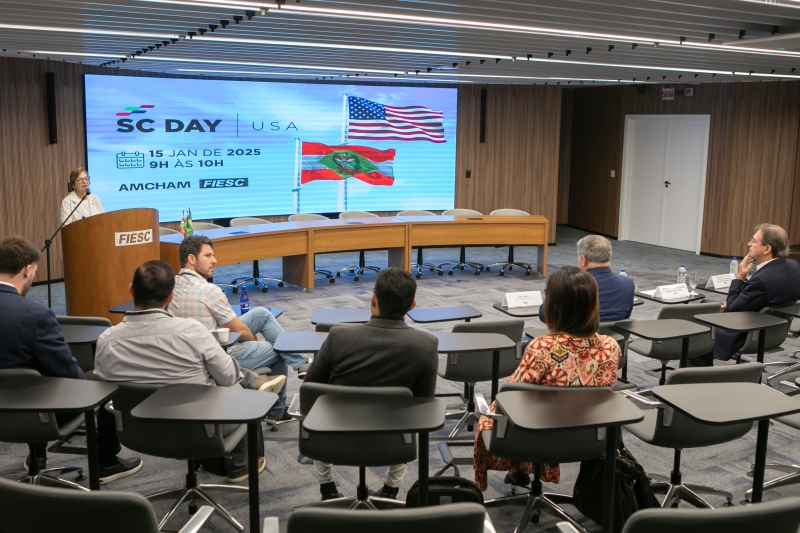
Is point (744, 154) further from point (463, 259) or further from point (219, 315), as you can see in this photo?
point (219, 315)

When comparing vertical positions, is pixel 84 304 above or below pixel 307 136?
below

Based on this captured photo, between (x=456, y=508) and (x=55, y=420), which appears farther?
(x=55, y=420)

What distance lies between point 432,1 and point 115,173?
20.0ft

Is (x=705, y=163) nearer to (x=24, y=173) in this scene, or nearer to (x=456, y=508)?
(x=24, y=173)

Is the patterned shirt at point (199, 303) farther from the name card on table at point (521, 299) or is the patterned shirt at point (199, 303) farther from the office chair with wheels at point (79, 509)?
the office chair with wheels at point (79, 509)

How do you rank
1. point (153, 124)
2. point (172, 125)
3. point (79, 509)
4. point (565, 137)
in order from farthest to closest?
1. point (565, 137)
2. point (172, 125)
3. point (153, 124)
4. point (79, 509)

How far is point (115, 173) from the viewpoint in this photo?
9.59m

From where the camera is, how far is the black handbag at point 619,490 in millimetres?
3244

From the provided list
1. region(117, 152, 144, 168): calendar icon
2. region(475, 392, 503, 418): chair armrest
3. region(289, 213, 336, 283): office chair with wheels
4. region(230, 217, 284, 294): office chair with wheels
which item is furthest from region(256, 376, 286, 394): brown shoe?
region(117, 152, 144, 168): calendar icon

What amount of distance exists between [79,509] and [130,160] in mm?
8215

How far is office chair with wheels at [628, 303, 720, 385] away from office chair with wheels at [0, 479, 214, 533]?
12.7 ft

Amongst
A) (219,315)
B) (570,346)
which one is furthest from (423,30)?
(570,346)

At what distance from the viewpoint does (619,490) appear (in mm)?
3244

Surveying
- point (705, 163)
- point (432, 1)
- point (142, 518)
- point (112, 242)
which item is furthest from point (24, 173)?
point (705, 163)
